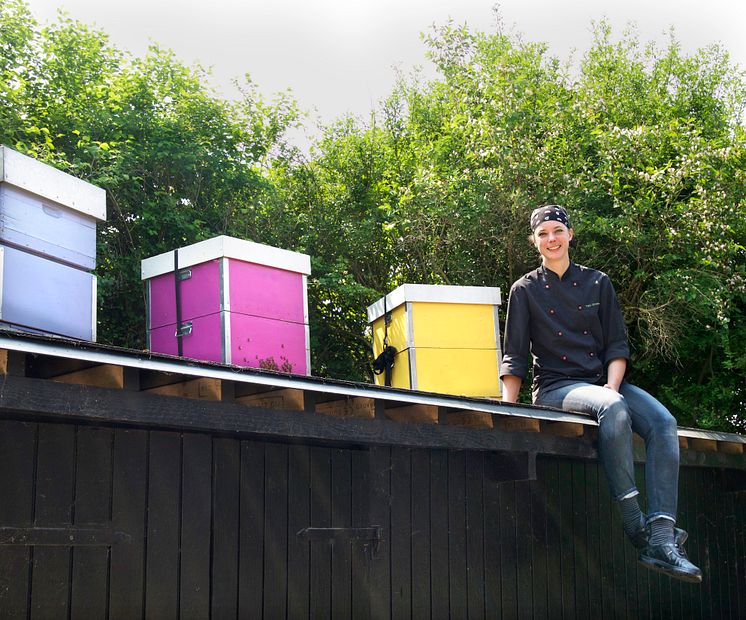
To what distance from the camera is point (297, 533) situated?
5520 mm

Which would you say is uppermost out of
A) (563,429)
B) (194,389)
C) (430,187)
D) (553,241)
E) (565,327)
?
(430,187)

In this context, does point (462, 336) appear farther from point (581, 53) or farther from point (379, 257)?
point (581, 53)

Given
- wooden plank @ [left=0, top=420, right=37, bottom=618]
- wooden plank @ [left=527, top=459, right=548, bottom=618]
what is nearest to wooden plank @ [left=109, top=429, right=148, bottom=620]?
wooden plank @ [left=0, top=420, right=37, bottom=618]

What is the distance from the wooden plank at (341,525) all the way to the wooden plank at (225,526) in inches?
28.2

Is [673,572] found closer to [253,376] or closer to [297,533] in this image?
[297,533]

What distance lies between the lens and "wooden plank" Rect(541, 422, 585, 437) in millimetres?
6090

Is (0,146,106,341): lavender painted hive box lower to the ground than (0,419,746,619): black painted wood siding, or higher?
higher

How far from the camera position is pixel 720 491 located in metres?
8.72

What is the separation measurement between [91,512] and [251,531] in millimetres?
1017

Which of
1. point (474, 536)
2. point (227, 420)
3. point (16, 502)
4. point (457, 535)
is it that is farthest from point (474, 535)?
point (16, 502)

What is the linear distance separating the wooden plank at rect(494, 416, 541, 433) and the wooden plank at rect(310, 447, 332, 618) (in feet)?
3.46

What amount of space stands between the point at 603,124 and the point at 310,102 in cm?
538

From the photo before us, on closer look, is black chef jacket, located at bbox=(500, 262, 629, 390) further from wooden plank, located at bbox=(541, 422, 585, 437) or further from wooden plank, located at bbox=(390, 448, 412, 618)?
wooden plank, located at bbox=(390, 448, 412, 618)

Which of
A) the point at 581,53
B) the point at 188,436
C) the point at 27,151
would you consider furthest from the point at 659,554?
the point at 581,53
